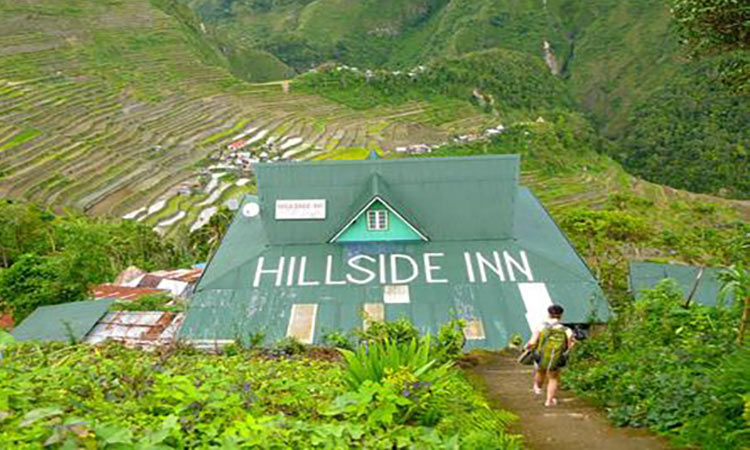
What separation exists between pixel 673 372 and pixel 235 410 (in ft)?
12.2

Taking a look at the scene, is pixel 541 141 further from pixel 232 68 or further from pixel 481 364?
pixel 232 68

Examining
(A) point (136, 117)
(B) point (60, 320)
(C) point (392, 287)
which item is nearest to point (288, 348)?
(C) point (392, 287)

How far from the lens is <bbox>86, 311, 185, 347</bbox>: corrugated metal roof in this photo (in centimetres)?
1314

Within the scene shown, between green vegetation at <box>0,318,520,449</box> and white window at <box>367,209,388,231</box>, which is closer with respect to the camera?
green vegetation at <box>0,318,520,449</box>

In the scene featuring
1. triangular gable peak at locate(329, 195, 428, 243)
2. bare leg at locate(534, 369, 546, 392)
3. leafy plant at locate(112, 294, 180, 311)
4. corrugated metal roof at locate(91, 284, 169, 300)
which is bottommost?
corrugated metal roof at locate(91, 284, 169, 300)

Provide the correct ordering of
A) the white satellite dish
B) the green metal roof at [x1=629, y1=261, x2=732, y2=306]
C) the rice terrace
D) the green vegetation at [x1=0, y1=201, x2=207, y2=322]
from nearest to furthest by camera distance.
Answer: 1. the rice terrace
2. the green metal roof at [x1=629, y1=261, x2=732, y2=306]
3. the white satellite dish
4. the green vegetation at [x1=0, y1=201, x2=207, y2=322]

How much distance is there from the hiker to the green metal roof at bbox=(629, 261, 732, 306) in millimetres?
10276

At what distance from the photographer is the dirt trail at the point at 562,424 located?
4.29 meters

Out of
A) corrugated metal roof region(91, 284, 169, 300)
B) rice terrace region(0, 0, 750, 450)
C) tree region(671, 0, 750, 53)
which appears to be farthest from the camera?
corrugated metal roof region(91, 284, 169, 300)

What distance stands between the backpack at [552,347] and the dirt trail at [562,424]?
1.21 feet

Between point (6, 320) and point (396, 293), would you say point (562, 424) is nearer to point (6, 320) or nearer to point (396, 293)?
point (396, 293)

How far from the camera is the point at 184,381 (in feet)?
12.3

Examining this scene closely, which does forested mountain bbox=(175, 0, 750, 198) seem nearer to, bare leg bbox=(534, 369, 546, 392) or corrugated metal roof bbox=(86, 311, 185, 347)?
corrugated metal roof bbox=(86, 311, 185, 347)

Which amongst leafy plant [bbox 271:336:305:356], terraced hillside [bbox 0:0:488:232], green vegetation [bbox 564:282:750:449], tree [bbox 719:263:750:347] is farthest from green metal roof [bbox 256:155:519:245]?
terraced hillside [bbox 0:0:488:232]
